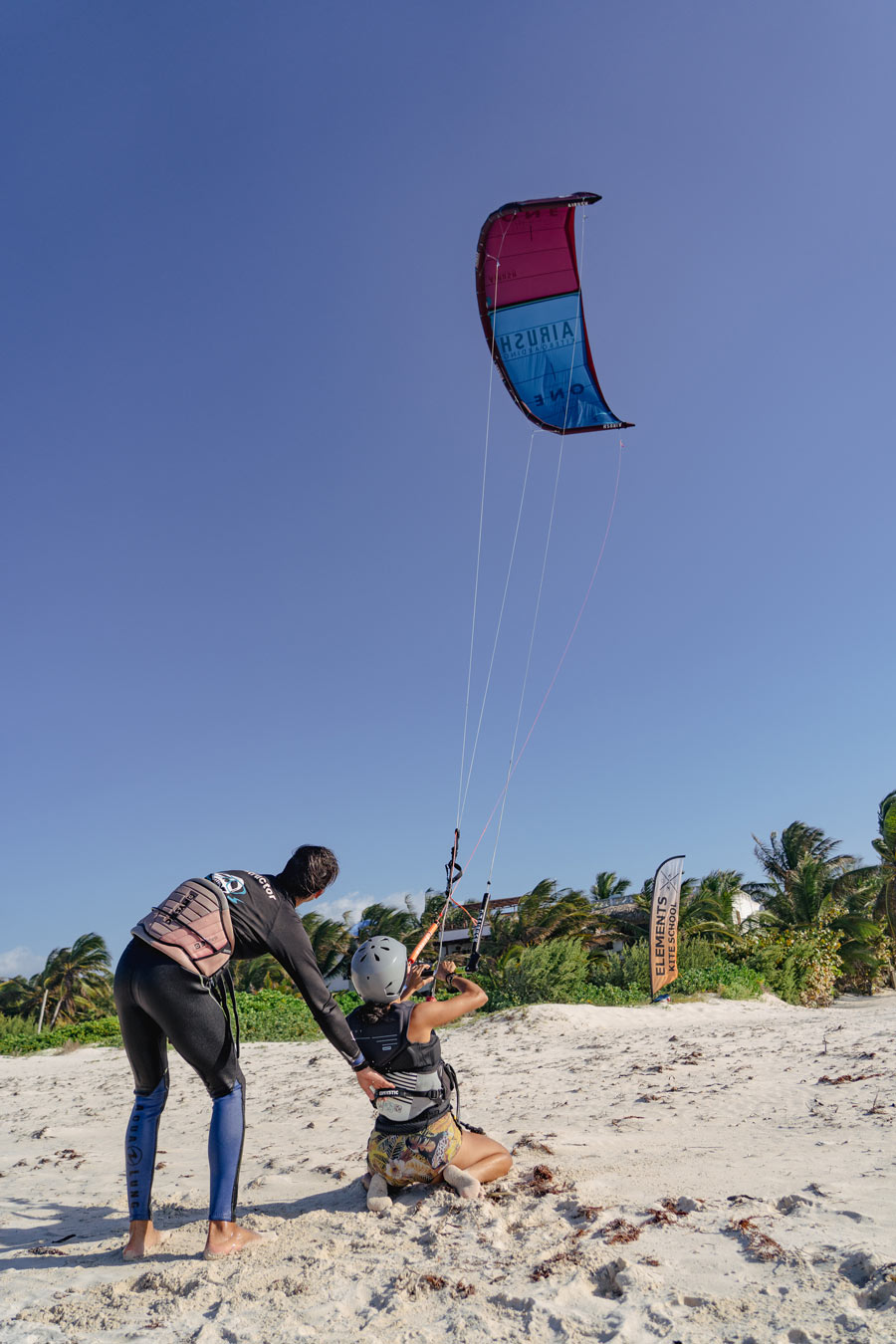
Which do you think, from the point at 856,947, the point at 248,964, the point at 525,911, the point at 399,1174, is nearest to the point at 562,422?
the point at 399,1174

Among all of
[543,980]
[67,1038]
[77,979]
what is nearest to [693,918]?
[543,980]

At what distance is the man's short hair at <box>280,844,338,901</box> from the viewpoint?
368 centimetres

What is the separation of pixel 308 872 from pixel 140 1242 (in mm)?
1693

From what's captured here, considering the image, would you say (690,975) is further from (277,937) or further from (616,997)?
(277,937)

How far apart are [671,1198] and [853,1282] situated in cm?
105

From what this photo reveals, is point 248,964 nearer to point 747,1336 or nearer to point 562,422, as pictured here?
point 562,422

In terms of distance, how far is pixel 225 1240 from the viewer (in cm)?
326

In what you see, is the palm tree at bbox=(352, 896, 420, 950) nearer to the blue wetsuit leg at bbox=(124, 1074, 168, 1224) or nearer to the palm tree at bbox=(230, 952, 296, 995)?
the palm tree at bbox=(230, 952, 296, 995)

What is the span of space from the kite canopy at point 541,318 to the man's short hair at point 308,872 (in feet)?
23.5

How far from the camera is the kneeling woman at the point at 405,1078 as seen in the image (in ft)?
12.0

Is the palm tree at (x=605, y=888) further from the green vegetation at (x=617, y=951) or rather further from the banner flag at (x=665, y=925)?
the banner flag at (x=665, y=925)

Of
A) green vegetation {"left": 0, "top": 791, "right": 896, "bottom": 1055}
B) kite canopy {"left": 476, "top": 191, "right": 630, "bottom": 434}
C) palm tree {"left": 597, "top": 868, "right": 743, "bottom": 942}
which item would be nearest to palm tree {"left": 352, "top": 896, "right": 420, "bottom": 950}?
green vegetation {"left": 0, "top": 791, "right": 896, "bottom": 1055}

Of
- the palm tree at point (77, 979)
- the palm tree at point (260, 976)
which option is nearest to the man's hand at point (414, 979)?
the palm tree at point (260, 976)

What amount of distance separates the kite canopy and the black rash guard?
7441 millimetres
